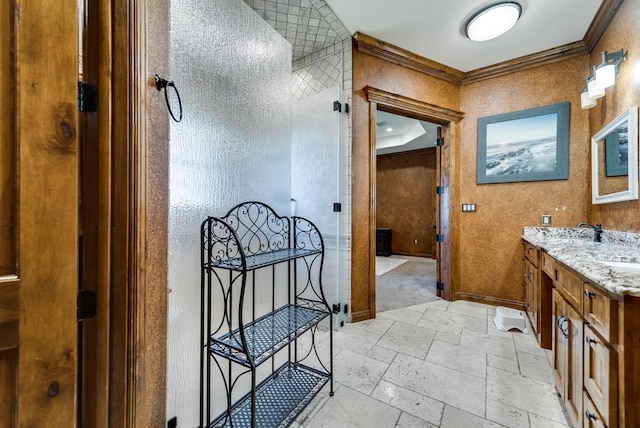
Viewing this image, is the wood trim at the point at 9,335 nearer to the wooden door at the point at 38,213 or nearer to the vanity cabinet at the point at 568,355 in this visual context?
the wooden door at the point at 38,213

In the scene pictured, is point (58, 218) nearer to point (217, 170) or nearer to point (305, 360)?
point (217, 170)

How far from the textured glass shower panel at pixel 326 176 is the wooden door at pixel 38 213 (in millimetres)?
2028

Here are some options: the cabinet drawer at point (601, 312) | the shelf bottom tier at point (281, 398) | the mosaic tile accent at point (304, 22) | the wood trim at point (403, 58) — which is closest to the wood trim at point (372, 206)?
the wood trim at point (403, 58)

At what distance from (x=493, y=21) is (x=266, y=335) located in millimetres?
3052

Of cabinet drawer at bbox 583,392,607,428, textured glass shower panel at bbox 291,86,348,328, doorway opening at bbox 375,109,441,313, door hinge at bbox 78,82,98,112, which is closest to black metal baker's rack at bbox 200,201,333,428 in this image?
door hinge at bbox 78,82,98,112

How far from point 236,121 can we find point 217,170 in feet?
1.08

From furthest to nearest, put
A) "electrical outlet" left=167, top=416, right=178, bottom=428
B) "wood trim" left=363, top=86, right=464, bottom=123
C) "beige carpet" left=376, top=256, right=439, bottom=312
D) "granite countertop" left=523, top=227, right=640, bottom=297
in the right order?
"beige carpet" left=376, top=256, right=439, bottom=312, "wood trim" left=363, top=86, right=464, bottom=123, "electrical outlet" left=167, top=416, right=178, bottom=428, "granite countertop" left=523, top=227, right=640, bottom=297

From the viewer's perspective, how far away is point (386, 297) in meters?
3.52

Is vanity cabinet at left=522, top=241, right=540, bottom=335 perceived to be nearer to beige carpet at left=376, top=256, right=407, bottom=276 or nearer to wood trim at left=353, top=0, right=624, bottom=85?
wood trim at left=353, top=0, right=624, bottom=85

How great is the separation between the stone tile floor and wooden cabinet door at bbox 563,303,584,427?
197mm

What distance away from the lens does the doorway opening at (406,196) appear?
5.56m

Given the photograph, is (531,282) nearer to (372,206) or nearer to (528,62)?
(372,206)

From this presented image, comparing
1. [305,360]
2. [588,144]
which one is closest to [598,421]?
[305,360]

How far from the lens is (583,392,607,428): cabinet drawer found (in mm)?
1020
